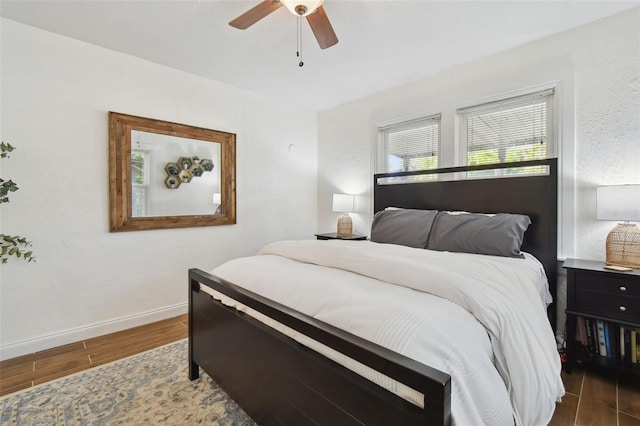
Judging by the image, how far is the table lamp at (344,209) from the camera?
3.87 meters

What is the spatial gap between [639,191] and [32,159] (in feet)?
14.2

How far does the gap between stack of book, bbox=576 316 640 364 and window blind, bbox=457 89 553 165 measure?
1.36 m

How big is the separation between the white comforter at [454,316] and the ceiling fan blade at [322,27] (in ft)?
4.76

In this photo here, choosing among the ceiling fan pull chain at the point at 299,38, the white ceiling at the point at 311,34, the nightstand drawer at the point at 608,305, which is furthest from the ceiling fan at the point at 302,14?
the nightstand drawer at the point at 608,305

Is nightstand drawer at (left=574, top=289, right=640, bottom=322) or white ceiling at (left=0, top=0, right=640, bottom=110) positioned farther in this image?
white ceiling at (left=0, top=0, right=640, bottom=110)

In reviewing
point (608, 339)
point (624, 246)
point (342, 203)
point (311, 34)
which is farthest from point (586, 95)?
point (342, 203)

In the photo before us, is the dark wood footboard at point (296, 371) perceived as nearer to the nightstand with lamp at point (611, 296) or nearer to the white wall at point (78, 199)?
the white wall at point (78, 199)

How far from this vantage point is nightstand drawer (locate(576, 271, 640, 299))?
183 cm

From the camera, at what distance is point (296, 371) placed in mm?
1185

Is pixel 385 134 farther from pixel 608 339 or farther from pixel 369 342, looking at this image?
pixel 369 342

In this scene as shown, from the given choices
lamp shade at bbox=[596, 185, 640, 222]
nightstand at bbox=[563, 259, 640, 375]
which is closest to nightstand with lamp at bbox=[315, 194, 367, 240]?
nightstand at bbox=[563, 259, 640, 375]

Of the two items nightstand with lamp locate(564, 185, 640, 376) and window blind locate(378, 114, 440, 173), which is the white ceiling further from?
nightstand with lamp locate(564, 185, 640, 376)

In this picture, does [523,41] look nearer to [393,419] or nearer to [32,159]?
[393,419]

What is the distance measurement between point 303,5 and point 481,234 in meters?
2.03
